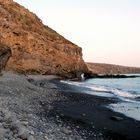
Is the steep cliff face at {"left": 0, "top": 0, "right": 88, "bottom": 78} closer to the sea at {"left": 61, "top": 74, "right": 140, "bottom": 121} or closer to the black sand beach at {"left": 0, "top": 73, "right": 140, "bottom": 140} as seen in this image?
the sea at {"left": 61, "top": 74, "right": 140, "bottom": 121}

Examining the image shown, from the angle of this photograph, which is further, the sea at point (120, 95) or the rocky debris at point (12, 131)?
the sea at point (120, 95)

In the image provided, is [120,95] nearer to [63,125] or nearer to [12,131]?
[63,125]

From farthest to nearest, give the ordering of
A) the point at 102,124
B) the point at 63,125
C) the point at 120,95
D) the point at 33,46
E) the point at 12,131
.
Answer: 1. the point at 33,46
2. the point at 120,95
3. the point at 102,124
4. the point at 63,125
5. the point at 12,131

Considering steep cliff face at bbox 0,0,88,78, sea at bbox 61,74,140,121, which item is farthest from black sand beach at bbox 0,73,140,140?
steep cliff face at bbox 0,0,88,78

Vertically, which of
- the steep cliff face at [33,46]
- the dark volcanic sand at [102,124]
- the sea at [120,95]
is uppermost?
the steep cliff face at [33,46]

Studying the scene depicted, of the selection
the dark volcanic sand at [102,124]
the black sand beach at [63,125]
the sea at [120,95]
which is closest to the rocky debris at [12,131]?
the black sand beach at [63,125]

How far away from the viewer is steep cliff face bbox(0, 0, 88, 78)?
7438cm

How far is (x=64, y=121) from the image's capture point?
17.4 metres

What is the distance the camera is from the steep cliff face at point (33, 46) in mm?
74375

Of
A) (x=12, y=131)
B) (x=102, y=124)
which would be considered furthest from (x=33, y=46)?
(x=12, y=131)

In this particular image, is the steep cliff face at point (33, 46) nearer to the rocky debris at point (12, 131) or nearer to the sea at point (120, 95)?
the sea at point (120, 95)

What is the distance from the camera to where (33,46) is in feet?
266

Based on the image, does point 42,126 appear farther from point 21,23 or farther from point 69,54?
point 69,54

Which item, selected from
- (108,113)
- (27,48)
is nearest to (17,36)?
(27,48)
